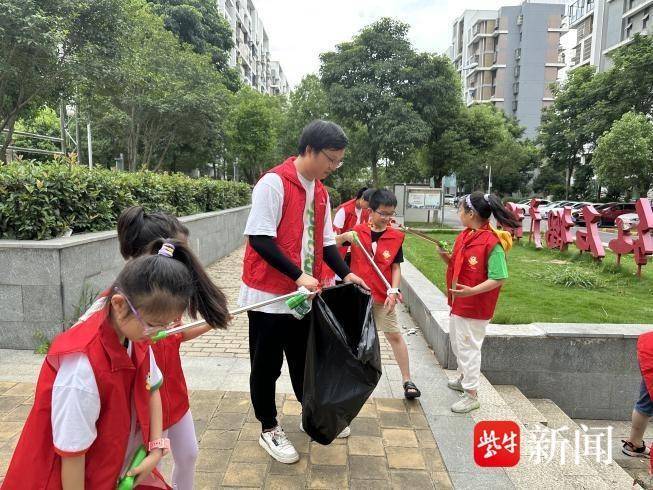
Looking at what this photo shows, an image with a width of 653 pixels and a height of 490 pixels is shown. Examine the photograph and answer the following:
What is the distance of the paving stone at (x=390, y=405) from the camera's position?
3281 millimetres

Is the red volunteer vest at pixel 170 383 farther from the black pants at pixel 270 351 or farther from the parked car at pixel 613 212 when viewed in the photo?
the parked car at pixel 613 212

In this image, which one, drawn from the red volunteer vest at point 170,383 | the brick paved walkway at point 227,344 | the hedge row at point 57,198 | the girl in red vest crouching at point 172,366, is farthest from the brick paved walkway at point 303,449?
the hedge row at point 57,198

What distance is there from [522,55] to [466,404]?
6384 centimetres

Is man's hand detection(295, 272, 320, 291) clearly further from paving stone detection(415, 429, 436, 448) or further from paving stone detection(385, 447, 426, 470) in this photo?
paving stone detection(415, 429, 436, 448)

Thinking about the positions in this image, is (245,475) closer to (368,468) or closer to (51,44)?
(368,468)

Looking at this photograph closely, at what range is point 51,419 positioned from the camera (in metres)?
1.28

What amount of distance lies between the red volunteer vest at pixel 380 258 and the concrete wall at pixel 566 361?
929mm

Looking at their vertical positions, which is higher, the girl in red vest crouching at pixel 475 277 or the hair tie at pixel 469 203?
the hair tie at pixel 469 203

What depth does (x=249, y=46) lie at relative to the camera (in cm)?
5603

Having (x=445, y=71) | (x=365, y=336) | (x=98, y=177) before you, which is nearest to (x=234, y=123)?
(x=445, y=71)

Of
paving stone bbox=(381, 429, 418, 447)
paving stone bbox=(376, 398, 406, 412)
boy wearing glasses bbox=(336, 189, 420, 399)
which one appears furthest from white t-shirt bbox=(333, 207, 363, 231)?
paving stone bbox=(381, 429, 418, 447)

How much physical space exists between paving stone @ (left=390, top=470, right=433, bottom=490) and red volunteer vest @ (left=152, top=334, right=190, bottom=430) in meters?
1.20

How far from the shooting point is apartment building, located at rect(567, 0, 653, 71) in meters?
34.6

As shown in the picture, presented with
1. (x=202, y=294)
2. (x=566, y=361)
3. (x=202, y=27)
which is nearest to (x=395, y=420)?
(x=202, y=294)
